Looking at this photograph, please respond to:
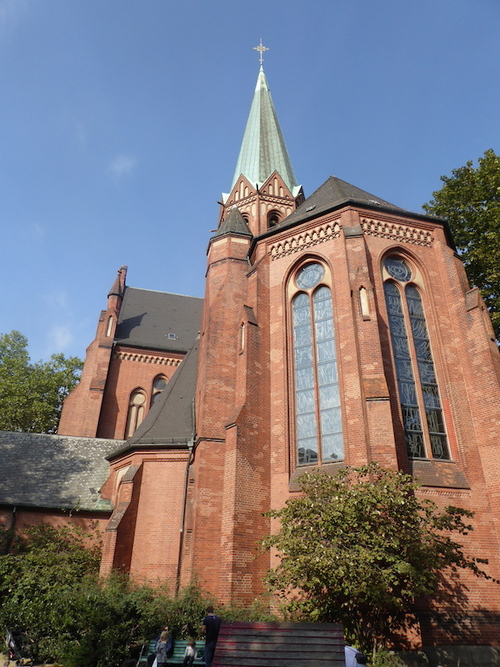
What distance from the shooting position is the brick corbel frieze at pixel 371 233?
1717 centimetres

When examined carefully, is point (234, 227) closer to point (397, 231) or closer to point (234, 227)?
point (234, 227)

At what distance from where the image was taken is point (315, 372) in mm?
15703

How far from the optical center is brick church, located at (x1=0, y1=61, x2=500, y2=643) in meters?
13.3

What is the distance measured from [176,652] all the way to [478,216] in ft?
60.7

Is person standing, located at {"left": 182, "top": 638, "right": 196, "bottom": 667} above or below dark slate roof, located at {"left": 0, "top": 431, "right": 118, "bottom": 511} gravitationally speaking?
below

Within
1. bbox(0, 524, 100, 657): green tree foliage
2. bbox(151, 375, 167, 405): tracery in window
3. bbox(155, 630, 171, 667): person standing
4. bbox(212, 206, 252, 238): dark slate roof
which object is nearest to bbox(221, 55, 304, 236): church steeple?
bbox(212, 206, 252, 238): dark slate roof

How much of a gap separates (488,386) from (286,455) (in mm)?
6119

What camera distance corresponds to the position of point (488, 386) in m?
14.2

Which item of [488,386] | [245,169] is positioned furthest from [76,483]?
[245,169]

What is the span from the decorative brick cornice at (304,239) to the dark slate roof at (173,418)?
6703 millimetres

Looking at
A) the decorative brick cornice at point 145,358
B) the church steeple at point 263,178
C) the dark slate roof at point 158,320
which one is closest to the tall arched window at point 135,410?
the decorative brick cornice at point 145,358

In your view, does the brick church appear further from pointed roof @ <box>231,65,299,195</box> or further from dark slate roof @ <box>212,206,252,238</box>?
pointed roof @ <box>231,65,299,195</box>

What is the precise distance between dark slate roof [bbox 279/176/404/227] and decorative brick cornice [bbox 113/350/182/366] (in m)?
13.8

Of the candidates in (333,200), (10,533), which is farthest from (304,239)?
(10,533)
